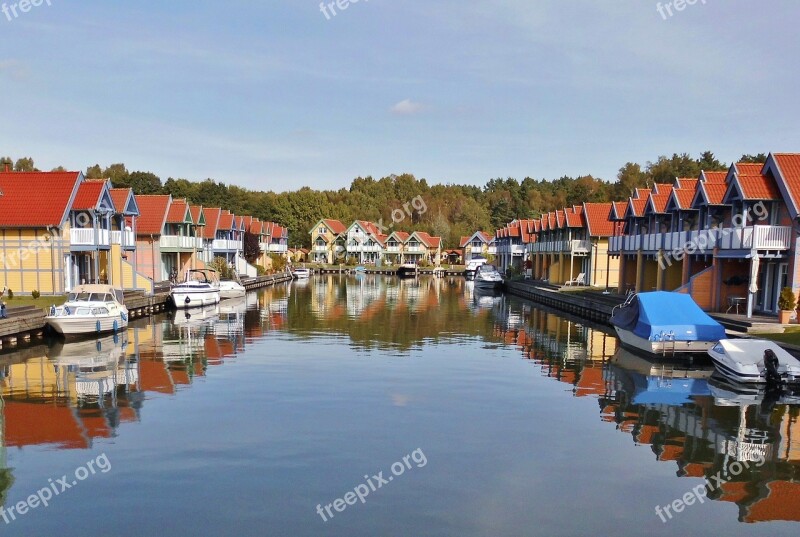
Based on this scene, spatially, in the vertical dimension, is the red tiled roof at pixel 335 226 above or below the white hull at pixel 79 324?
above

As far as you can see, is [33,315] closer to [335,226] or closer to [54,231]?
[54,231]

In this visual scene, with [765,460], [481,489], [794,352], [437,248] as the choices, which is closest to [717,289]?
[794,352]

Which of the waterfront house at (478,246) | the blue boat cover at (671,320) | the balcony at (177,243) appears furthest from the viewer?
the waterfront house at (478,246)

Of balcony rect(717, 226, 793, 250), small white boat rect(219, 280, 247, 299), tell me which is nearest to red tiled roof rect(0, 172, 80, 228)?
small white boat rect(219, 280, 247, 299)

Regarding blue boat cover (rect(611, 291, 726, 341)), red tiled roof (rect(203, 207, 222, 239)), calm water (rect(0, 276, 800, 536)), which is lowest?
calm water (rect(0, 276, 800, 536))

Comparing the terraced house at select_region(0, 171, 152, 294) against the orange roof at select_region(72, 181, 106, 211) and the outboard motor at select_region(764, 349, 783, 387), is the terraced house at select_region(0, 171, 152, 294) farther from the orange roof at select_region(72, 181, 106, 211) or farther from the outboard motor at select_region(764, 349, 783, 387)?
the outboard motor at select_region(764, 349, 783, 387)

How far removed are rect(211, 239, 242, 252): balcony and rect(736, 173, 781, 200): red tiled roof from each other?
54.4m

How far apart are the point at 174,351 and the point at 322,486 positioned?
17.1 m

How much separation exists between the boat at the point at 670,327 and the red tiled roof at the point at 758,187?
7.47 meters

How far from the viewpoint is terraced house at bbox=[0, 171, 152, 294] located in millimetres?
36688

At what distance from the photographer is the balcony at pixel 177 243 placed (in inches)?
2189

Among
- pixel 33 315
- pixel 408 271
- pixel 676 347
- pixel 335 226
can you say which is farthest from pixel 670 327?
pixel 335 226

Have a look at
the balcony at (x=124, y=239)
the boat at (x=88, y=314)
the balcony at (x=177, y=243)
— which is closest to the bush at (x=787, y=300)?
the boat at (x=88, y=314)

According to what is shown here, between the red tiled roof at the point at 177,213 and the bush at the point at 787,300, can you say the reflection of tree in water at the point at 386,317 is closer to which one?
the red tiled roof at the point at 177,213
